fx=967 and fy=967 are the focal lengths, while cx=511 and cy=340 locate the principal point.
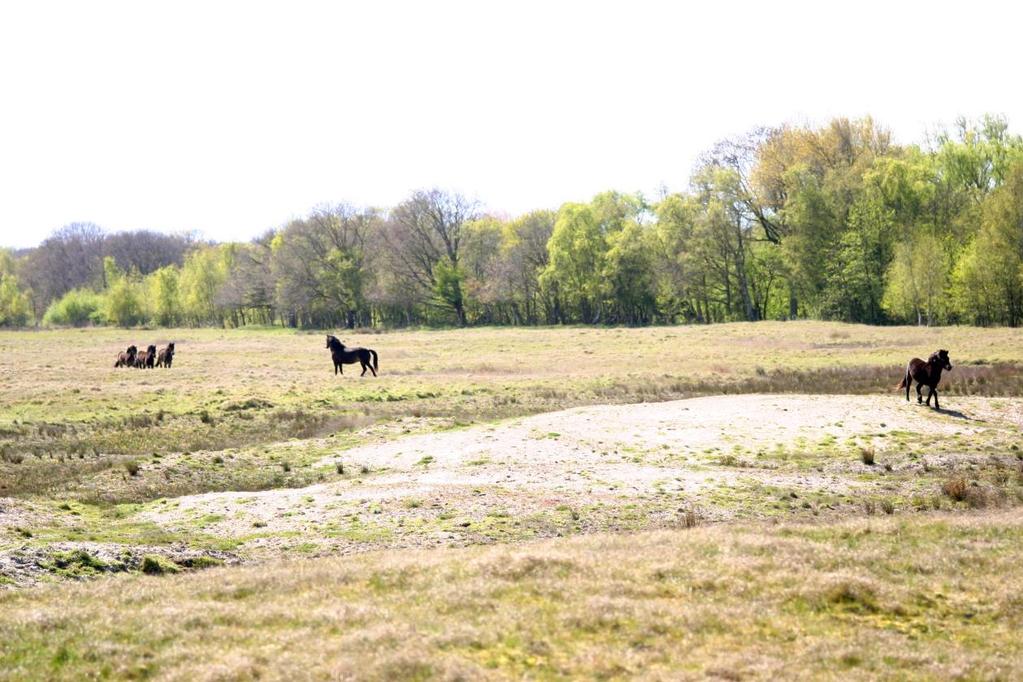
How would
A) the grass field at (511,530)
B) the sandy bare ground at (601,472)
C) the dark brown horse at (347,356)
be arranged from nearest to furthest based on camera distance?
the grass field at (511,530)
the sandy bare ground at (601,472)
the dark brown horse at (347,356)

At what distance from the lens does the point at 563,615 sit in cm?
1156

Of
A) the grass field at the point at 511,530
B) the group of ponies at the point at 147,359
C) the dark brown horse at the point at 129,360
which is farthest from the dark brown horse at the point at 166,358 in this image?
the grass field at the point at 511,530

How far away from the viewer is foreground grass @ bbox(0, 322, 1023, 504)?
26.6 metres

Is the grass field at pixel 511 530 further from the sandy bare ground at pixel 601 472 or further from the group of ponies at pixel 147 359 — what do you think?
the group of ponies at pixel 147 359

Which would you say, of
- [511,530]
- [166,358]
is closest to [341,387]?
[166,358]

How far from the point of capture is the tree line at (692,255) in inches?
2904

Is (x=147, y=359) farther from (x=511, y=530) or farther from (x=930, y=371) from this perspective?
(x=511, y=530)

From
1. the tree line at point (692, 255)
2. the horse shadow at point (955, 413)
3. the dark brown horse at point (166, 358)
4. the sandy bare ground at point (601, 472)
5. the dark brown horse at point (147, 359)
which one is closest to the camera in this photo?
the sandy bare ground at point (601, 472)

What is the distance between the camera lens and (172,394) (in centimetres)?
4147

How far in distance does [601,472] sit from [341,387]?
22.1 meters

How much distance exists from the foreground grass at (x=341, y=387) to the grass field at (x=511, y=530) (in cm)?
25

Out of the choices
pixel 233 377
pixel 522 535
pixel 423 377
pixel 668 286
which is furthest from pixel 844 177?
pixel 522 535

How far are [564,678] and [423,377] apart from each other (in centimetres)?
3840

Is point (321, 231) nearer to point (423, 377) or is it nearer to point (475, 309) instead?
point (475, 309)
